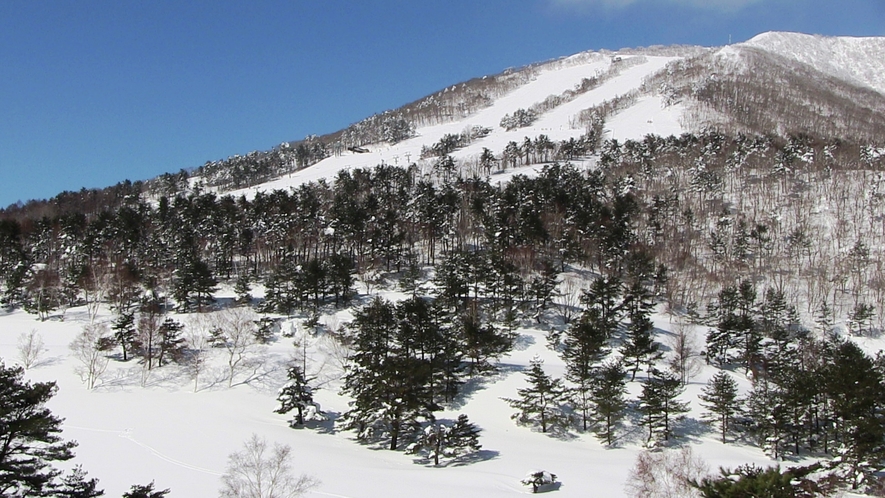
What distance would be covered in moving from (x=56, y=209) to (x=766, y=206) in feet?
573

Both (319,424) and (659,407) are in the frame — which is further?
(319,424)

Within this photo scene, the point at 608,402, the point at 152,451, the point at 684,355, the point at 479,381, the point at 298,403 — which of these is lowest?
the point at 152,451

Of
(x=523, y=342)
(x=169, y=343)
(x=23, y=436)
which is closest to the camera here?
(x=23, y=436)

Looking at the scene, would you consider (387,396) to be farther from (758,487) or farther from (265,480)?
(758,487)

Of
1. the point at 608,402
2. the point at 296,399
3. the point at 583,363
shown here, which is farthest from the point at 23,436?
the point at 583,363

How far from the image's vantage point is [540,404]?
44.9 meters

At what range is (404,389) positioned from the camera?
3962cm

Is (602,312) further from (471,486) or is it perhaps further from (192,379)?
(192,379)

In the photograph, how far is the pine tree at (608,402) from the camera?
41375 millimetres

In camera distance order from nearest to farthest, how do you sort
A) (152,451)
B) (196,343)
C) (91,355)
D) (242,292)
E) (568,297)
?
(152,451) < (91,355) < (196,343) < (242,292) < (568,297)

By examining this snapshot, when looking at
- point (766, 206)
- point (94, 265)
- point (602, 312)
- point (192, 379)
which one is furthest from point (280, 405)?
point (766, 206)

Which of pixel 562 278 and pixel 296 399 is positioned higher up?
pixel 562 278

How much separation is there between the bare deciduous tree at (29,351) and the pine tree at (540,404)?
4704 centimetres

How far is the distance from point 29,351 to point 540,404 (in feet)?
165
